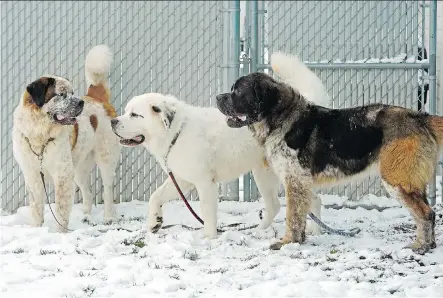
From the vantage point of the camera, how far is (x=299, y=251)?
564cm

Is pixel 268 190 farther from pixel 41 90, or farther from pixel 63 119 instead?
pixel 41 90

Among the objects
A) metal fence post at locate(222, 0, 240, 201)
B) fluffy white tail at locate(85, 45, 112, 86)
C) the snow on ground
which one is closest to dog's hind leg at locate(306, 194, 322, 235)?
the snow on ground

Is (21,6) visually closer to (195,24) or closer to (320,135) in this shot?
(195,24)

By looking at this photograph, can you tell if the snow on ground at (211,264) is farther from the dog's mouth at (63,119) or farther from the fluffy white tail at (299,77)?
the fluffy white tail at (299,77)

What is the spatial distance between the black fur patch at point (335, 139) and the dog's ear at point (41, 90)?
2268 mm

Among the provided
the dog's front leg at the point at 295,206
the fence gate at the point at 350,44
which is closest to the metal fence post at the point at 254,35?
the fence gate at the point at 350,44

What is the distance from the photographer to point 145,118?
243 inches

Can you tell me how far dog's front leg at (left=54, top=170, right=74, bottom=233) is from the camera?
6864 millimetres

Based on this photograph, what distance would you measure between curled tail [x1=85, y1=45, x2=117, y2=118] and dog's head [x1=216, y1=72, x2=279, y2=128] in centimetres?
222

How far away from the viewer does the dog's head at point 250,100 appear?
5.90 metres

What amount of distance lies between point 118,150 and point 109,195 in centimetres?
48

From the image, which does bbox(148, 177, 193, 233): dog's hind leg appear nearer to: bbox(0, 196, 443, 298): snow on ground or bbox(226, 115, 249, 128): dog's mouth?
bbox(0, 196, 443, 298): snow on ground

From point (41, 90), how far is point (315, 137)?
253 cm

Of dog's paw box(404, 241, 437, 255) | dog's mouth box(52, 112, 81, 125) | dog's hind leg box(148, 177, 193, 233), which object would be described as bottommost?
dog's paw box(404, 241, 437, 255)
